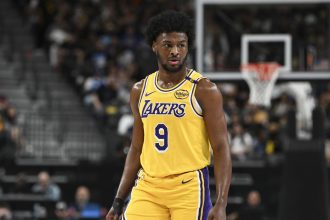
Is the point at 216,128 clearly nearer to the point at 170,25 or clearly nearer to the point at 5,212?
the point at 170,25

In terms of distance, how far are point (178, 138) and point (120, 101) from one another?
12618mm

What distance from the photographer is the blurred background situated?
1352 cm

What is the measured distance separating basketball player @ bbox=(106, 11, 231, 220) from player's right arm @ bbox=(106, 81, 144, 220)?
121mm

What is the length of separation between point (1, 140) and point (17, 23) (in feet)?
22.1

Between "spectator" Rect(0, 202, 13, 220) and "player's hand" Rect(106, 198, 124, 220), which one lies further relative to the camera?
"spectator" Rect(0, 202, 13, 220)

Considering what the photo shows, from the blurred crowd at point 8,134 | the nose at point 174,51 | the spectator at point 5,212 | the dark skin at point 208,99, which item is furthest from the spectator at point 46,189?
the nose at point 174,51

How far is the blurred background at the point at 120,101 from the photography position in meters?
13.5

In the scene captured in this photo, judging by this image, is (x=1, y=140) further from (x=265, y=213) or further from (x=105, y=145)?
(x=265, y=213)

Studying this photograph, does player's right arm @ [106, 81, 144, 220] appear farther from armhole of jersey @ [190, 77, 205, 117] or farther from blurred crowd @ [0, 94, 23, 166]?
blurred crowd @ [0, 94, 23, 166]

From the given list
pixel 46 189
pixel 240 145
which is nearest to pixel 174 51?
pixel 46 189

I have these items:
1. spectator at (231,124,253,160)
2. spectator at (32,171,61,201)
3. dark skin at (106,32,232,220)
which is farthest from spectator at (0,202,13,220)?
dark skin at (106,32,232,220)

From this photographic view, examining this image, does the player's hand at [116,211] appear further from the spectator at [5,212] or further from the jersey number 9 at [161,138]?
the spectator at [5,212]

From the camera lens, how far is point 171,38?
5.85 meters

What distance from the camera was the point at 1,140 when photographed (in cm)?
1669
